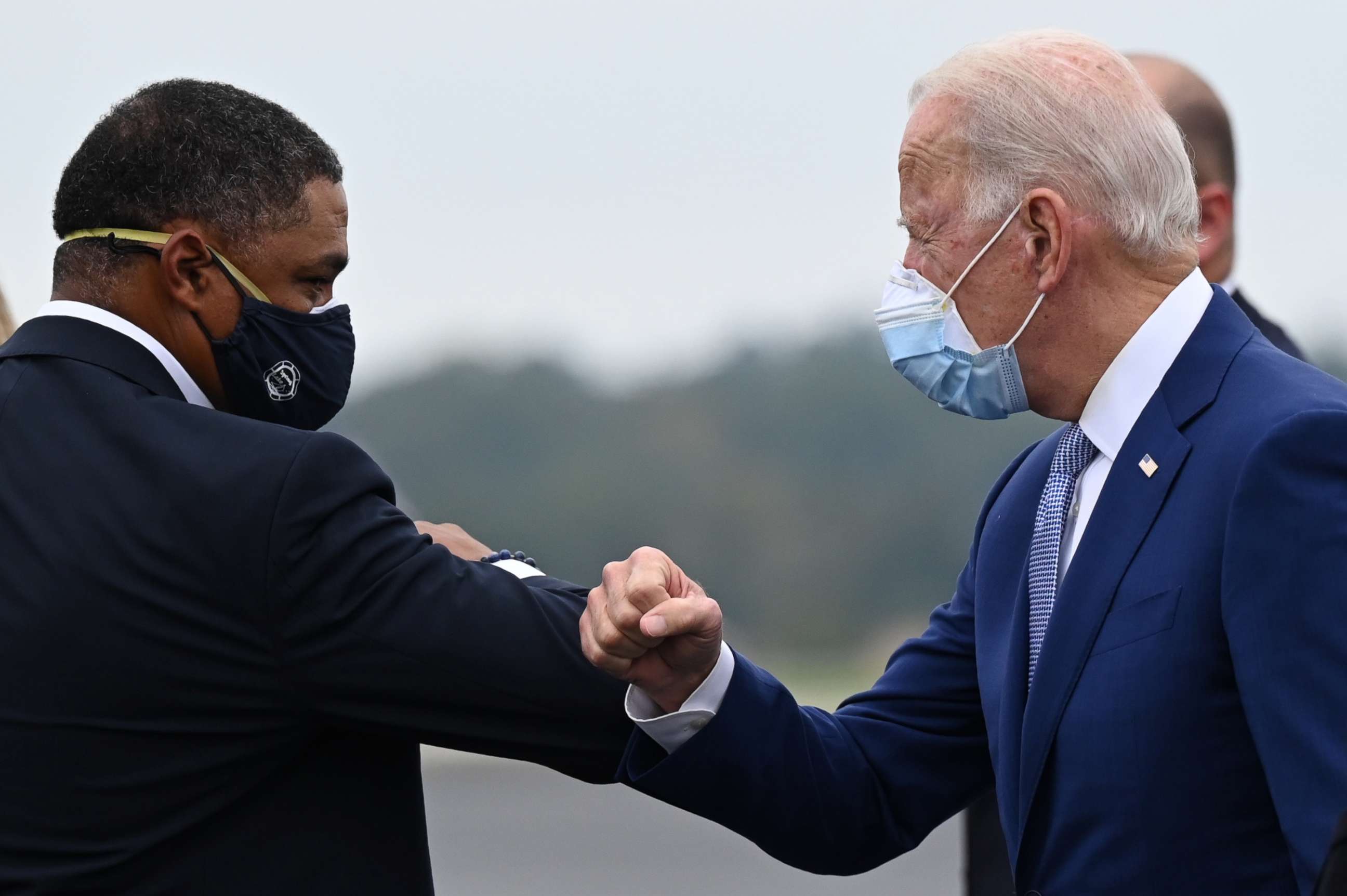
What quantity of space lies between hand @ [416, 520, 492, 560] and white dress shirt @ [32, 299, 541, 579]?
178 millimetres

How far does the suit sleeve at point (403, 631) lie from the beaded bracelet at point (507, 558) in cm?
18

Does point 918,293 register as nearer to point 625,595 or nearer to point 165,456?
point 625,595

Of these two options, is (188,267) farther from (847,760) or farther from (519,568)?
(847,760)

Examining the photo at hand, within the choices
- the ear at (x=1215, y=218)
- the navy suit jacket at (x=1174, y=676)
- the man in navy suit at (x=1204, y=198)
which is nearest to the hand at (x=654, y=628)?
the navy suit jacket at (x=1174, y=676)

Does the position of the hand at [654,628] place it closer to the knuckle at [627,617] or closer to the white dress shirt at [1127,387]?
the knuckle at [627,617]

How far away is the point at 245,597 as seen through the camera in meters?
2.34

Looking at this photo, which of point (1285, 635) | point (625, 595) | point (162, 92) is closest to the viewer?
point (1285, 635)

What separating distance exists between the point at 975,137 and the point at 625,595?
2.91 feet

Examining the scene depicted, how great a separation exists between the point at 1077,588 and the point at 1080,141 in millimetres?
664

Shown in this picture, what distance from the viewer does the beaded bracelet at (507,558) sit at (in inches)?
109

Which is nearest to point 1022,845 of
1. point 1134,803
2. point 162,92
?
point 1134,803

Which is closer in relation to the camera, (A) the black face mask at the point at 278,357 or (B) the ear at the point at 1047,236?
(B) the ear at the point at 1047,236

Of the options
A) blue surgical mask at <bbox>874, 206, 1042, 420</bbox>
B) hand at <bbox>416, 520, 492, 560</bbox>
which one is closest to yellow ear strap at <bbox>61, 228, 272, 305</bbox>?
hand at <bbox>416, 520, 492, 560</bbox>

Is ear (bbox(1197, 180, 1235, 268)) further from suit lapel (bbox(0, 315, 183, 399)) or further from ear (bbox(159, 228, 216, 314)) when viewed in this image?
suit lapel (bbox(0, 315, 183, 399))
